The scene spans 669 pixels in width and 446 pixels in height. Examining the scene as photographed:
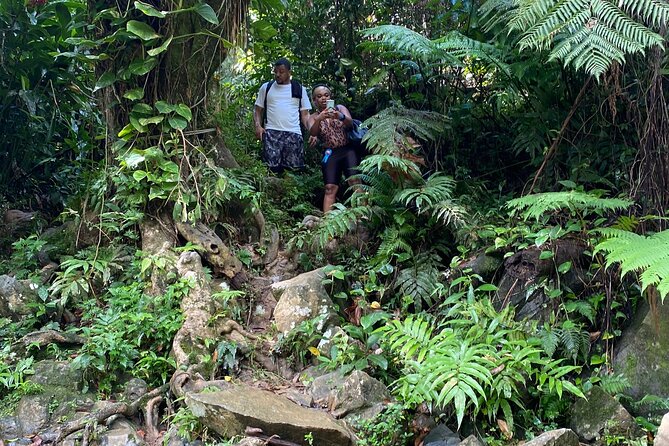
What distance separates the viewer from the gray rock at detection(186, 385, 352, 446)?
3.38 m

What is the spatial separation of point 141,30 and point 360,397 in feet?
11.8

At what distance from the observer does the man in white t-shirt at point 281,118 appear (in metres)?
6.52

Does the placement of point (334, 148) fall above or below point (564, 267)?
above

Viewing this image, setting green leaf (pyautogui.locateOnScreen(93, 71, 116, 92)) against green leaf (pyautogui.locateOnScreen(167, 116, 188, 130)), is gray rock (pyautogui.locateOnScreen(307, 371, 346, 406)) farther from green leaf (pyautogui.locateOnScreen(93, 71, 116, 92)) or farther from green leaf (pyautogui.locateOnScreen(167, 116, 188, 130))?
green leaf (pyautogui.locateOnScreen(93, 71, 116, 92))

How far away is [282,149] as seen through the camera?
666cm

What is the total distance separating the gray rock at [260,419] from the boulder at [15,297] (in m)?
1.91

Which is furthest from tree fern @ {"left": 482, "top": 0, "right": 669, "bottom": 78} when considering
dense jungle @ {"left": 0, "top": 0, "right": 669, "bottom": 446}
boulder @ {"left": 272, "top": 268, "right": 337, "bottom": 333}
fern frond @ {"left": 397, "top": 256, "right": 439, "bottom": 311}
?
boulder @ {"left": 272, "top": 268, "right": 337, "bottom": 333}

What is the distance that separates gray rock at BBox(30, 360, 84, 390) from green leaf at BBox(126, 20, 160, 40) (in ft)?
9.12

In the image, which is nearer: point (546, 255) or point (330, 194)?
point (546, 255)

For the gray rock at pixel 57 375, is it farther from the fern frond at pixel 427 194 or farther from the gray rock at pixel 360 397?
the fern frond at pixel 427 194

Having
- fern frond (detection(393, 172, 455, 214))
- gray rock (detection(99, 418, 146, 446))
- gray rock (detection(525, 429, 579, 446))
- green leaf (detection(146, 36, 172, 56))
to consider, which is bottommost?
gray rock (detection(99, 418, 146, 446))

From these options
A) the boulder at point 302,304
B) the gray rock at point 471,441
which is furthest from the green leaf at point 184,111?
the gray rock at point 471,441

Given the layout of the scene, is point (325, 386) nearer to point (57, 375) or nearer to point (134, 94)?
point (57, 375)

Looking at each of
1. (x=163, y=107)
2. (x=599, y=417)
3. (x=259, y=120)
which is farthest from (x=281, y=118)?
(x=599, y=417)
